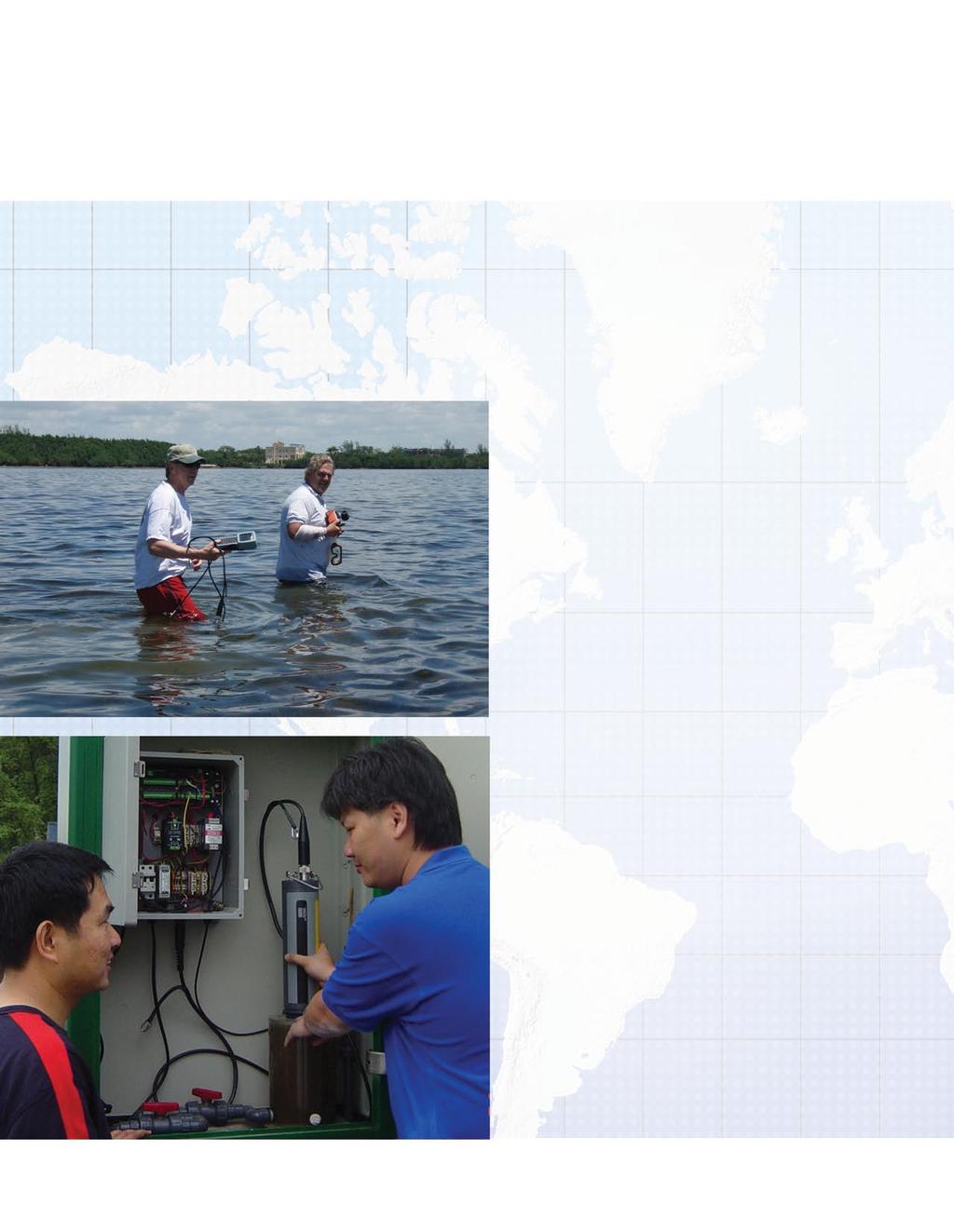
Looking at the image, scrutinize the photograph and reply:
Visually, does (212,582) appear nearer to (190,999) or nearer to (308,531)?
(308,531)

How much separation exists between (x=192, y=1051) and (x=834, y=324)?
12.4 ft

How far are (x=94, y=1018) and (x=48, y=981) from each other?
1.07 metres

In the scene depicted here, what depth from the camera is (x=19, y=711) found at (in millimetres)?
5980

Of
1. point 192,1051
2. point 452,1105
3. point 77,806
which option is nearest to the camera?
point 452,1105

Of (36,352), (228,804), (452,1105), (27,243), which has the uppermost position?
(27,243)

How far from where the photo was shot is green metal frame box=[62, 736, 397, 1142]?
246 inches

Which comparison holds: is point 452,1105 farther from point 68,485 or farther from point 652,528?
point 68,485

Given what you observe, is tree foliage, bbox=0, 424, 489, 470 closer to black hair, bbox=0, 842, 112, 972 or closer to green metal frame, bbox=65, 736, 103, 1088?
green metal frame, bbox=65, 736, 103, 1088

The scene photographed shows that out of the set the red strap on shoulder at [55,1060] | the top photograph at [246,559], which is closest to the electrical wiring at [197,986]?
the top photograph at [246,559]

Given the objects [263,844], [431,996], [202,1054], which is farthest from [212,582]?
[202,1054]

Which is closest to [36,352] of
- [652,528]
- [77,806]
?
[77,806]

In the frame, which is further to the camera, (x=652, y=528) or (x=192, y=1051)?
(x=192, y=1051)

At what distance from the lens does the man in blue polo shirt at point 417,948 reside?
19.1 ft

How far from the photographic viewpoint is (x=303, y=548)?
20.1 feet
